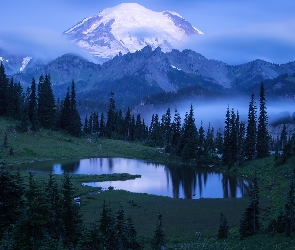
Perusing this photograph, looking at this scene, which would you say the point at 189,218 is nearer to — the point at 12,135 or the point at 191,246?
the point at 191,246

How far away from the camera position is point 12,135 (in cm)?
8912

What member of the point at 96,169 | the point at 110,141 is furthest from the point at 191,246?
the point at 110,141

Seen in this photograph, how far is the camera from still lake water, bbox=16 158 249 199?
57.2 metres

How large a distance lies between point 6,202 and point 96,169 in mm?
55374

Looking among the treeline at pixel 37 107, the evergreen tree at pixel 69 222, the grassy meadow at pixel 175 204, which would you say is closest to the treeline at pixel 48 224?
the evergreen tree at pixel 69 222

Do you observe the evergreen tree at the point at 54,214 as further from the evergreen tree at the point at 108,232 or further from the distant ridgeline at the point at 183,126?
the distant ridgeline at the point at 183,126

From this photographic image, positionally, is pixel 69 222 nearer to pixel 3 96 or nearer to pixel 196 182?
pixel 196 182

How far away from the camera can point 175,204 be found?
45938 millimetres

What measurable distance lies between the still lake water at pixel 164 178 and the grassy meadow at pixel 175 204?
4.18 m

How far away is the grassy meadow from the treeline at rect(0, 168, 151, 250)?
3.33 m

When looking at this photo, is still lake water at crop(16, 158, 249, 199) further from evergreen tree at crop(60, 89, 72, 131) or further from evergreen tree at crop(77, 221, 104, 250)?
evergreen tree at crop(77, 221, 104, 250)

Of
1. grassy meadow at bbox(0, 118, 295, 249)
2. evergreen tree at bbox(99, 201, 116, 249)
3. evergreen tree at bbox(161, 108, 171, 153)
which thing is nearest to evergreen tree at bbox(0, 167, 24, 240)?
grassy meadow at bbox(0, 118, 295, 249)

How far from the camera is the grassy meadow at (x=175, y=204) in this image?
26.6m

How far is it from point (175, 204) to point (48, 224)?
2700cm
